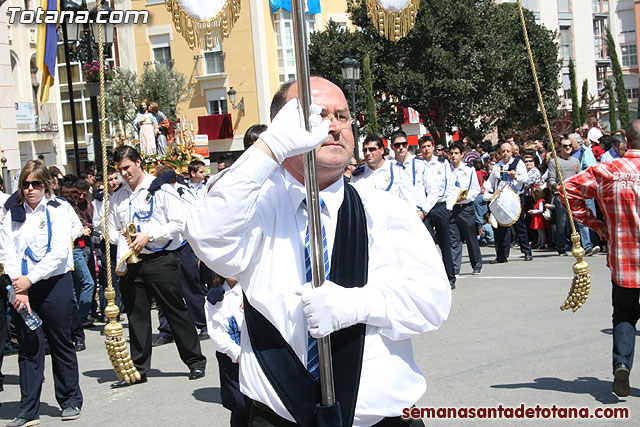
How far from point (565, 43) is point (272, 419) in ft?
192

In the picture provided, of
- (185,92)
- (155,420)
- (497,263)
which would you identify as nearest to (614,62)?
(185,92)

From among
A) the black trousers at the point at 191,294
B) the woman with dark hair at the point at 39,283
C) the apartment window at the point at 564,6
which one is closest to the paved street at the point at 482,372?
the woman with dark hair at the point at 39,283

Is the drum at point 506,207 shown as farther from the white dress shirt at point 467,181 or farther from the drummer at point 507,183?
the white dress shirt at point 467,181

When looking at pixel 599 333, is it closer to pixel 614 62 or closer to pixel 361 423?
pixel 361 423

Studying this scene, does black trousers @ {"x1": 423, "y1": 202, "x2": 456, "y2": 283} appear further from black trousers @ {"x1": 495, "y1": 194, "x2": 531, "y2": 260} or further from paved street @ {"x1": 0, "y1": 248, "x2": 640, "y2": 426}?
black trousers @ {"x1": 495, "y1": 194, "x2": 531, "y2": 260}

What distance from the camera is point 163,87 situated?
37625 mm

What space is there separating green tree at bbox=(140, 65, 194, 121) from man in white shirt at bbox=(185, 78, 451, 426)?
114ft

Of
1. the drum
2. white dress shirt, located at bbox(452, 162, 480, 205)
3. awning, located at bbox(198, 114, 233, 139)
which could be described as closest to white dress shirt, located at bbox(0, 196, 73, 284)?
white dress shirt, located at bbox(452, 162, 480, 205)

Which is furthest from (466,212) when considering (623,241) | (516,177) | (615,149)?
(623,241)

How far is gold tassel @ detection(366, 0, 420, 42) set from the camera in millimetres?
4973

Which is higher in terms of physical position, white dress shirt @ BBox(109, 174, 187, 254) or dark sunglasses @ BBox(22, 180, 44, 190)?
dark sunglasses @ BBox(22, 180, 44, 190)

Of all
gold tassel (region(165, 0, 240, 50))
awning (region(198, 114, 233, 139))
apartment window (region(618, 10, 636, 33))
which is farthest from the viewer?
apartment window (region(618, 10, 636, 33))

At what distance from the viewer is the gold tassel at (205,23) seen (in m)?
4.20

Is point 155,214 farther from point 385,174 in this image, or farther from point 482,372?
point 482,372
